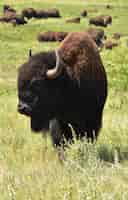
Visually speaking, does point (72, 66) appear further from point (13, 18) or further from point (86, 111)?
point (13, 18)

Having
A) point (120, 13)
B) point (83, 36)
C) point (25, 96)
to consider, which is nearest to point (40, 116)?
point (25, 96)

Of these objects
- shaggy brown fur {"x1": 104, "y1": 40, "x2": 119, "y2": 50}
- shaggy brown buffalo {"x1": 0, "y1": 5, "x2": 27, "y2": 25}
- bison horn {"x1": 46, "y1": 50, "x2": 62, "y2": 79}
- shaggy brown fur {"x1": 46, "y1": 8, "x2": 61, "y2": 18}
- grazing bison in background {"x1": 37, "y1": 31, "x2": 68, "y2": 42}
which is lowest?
shaggy brown fur {"x1": 46, "y1": 8, "x2": 61, "y2": 18}

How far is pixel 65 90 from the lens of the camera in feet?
23.4

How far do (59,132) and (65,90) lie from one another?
533 mm

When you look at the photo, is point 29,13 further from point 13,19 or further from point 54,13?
point 13,19

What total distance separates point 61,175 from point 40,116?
225 centimetres

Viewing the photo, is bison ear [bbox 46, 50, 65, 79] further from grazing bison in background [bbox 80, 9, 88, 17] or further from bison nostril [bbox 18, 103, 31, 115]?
grazing bison in background [bbox 80, 9, 88, 17]

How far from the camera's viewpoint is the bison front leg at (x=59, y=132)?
7023 millimetres

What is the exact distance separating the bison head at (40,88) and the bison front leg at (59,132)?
0.09 metres

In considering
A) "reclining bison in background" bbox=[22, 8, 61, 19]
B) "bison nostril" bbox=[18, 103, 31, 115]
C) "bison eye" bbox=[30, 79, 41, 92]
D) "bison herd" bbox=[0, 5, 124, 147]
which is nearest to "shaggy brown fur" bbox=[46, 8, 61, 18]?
"reclining bison in background" bbox=[22, 8, 61, 19]

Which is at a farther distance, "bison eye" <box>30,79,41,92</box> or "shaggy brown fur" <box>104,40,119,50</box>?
"shaggy brown fur" <box>104,40,119,50</box>

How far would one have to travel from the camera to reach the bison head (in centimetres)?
675

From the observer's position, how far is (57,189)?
4.26 meters

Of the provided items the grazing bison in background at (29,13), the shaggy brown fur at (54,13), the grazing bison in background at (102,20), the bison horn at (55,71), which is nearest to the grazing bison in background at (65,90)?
the bison horn at (55,71)
